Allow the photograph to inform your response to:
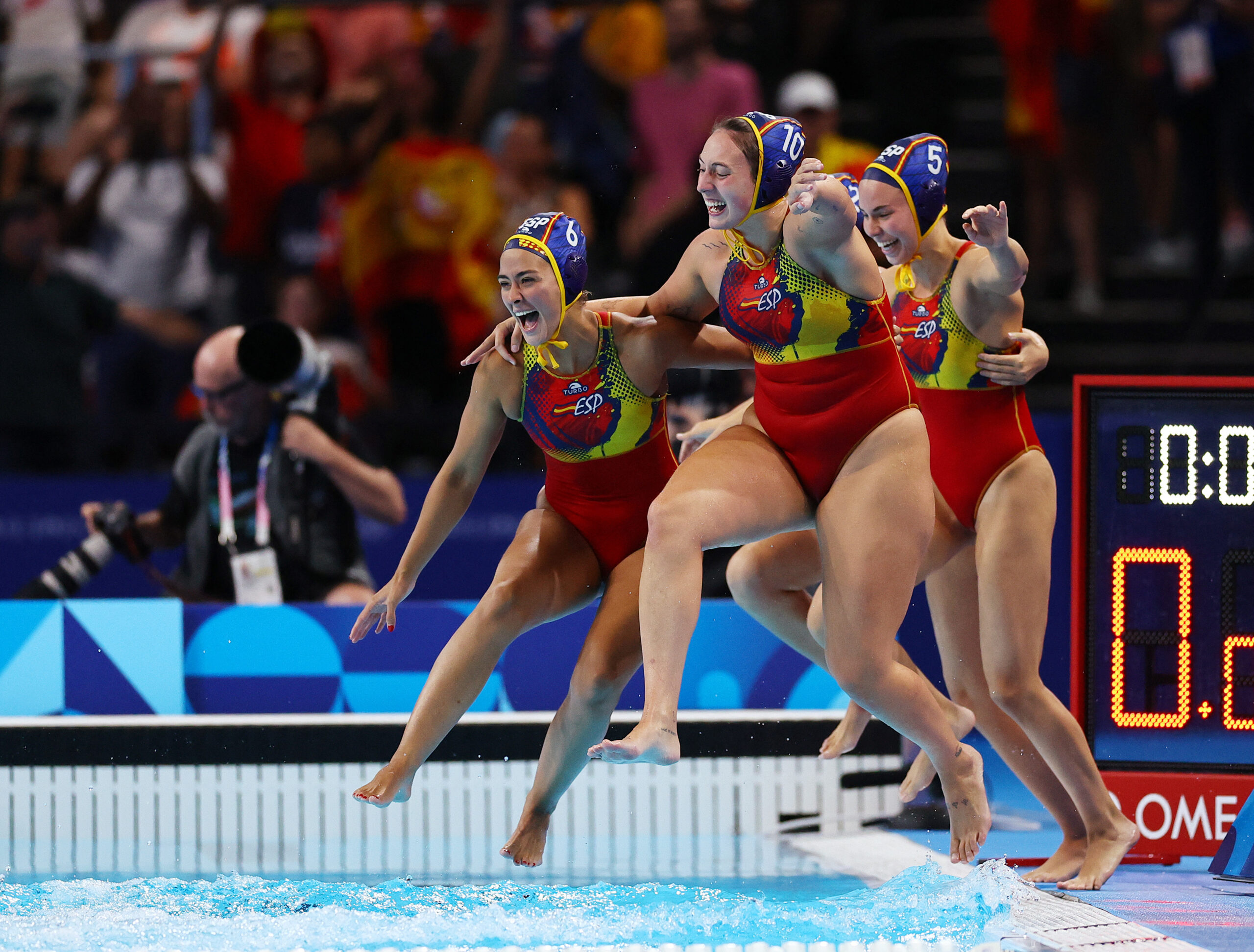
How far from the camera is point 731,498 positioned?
13.7ft

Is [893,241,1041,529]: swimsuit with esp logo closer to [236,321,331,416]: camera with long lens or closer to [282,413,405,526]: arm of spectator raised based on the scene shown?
[282,413,405,526]: arm of spectator raised

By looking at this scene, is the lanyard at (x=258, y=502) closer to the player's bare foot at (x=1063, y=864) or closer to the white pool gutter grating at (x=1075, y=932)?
the player's bare foot at (x=1063, y=864)

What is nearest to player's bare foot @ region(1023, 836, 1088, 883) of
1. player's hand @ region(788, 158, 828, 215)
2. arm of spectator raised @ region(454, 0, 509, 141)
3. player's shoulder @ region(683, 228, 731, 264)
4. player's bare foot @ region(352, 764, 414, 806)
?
player's bare foot @ region(352, 764, 414, 806)

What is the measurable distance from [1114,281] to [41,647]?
21.4ft

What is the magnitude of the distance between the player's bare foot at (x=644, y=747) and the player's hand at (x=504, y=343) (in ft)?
3.83

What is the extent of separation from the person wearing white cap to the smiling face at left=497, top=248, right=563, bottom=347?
412 cm

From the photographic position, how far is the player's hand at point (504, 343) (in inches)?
180

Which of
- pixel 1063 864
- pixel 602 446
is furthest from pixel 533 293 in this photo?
pixel 1063 864

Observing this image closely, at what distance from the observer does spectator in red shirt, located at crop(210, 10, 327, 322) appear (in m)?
9.19

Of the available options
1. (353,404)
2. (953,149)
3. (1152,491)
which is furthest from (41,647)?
(953,149)

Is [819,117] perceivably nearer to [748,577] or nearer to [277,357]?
[277,357]

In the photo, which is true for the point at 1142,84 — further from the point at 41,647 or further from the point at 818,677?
the point at 41,647

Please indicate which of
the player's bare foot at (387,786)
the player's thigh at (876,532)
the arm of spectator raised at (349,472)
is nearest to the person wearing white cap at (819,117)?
the arm of spectator raised at (349,472)

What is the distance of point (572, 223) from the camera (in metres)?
4.59
